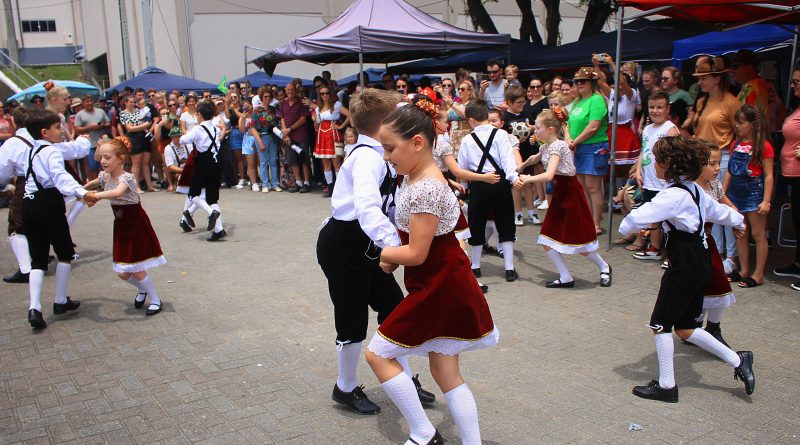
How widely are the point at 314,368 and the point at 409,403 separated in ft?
5.27

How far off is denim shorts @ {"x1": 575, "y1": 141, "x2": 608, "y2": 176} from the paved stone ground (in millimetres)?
Answer: 1436

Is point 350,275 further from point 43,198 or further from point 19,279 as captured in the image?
point 19,279

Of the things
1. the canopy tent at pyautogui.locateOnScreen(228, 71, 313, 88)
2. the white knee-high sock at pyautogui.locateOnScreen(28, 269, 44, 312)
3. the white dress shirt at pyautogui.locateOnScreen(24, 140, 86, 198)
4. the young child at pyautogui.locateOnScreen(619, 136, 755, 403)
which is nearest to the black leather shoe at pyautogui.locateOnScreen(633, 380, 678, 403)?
the young child at pyautogui.locateOnScreen(619, 136, 755, 403)

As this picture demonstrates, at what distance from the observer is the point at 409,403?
319cm

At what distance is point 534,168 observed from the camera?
34.9 ft

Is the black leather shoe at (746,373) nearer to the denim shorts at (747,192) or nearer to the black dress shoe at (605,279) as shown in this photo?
the black dress shoe at (605,279)

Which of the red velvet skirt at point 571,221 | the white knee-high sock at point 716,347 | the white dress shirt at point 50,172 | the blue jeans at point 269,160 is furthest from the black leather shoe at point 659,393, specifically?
the blue jeans at point 269,160

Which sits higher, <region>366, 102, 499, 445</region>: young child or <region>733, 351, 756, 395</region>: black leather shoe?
<region>366, 102, 499, 445</region>: young child

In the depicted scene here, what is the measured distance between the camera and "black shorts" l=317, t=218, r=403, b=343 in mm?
3752

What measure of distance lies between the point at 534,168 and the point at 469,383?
22.3ft

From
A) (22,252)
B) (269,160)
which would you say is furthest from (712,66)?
(269,160)

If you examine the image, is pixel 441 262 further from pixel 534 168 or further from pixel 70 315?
pixel 534 168

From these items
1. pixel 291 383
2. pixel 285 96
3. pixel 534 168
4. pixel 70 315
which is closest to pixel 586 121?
pixel 534 168

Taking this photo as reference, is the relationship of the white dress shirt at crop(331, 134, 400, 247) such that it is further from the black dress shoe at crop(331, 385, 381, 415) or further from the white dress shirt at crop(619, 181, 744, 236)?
the white dress shirt at crop(619, 181, 744, 236)
